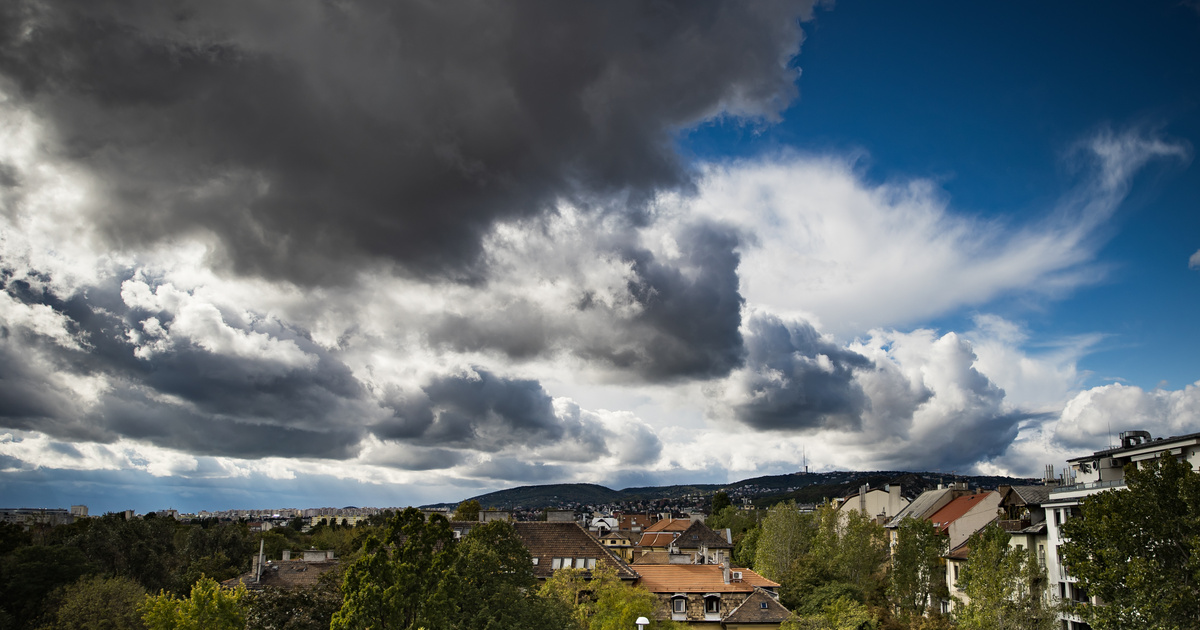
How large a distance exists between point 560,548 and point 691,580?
48.4 ft

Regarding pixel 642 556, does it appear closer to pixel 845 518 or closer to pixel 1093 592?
pixel 845 518

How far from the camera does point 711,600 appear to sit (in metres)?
61.0

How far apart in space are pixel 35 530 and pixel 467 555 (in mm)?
123400

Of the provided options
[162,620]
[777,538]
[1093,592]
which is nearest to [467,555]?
[162,620]

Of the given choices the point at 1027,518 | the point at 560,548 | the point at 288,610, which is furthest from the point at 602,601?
the point at 1027,518

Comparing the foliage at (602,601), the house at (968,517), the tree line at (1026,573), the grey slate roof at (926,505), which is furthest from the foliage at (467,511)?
the house at (968,517)

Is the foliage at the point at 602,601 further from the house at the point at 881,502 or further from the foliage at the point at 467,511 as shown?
the house at the point at 881,502

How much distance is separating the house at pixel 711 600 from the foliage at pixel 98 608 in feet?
137

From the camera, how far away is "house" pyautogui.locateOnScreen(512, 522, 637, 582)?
227ft

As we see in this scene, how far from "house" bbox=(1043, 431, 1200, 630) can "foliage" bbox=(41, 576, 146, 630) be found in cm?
7026

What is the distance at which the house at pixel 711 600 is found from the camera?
59.4 m

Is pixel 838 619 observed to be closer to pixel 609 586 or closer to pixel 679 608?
pixel 679 608

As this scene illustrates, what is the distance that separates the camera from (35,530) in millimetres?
118438

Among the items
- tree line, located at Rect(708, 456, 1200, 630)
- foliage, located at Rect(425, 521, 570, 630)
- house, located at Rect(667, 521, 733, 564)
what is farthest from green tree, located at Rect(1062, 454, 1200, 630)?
house, located at Rect(667, 521, 733, 564)
